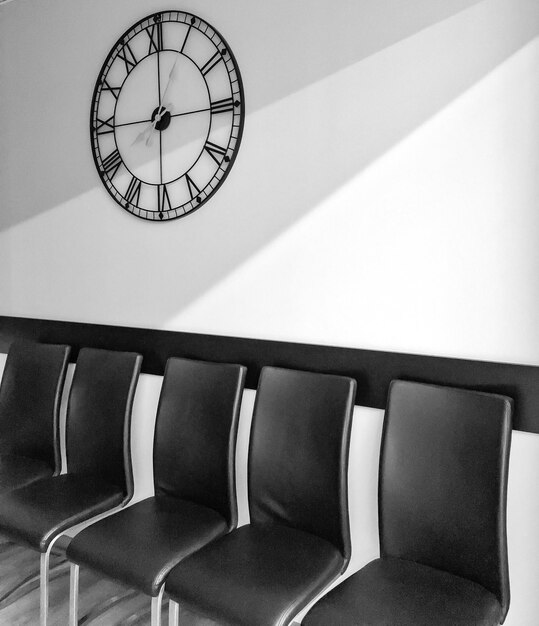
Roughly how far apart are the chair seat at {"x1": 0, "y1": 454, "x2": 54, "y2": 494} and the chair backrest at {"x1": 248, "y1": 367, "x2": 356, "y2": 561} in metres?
0.94

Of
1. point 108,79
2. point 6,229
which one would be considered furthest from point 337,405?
point 6,229

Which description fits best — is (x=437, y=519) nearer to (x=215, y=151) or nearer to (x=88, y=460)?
(x=88, y=460)

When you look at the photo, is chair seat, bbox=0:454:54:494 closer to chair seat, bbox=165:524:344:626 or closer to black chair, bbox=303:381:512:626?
chair seat, bbox=165:524:344:626

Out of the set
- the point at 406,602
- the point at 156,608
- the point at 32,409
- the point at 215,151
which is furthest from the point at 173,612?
the point at 215,151

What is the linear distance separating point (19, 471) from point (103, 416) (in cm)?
42

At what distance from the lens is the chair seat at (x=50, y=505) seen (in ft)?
6.23

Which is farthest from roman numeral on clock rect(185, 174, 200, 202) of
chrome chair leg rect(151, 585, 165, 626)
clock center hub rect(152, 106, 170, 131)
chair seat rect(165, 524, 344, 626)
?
chrome chair leg rect(151, 585, 165, 626)

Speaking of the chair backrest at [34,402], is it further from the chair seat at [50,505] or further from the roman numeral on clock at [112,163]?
the roman numeral on clock at [112,163]

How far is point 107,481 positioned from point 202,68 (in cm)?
162

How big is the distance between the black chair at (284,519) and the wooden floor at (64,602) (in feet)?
1.55

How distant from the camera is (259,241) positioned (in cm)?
214

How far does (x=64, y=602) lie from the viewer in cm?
222

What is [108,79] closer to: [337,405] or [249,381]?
[249,381]

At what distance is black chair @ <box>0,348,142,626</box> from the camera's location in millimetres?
1936
